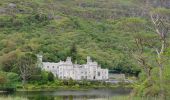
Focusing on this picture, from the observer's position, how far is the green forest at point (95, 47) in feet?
140

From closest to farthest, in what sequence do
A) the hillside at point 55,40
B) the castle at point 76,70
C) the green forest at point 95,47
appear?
1. the green forest at point 95,47
2. the castle at point 76,70
3. the hillside at point 55,40

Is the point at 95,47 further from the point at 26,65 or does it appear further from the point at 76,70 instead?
→ the point at 26,65

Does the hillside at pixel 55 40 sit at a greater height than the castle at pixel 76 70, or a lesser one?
greater

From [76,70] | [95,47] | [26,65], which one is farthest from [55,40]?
[26,65]

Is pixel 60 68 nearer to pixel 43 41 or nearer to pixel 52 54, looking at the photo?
pixel 52 54

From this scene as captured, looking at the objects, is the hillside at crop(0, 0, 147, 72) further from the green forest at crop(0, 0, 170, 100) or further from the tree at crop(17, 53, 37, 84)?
the tree at crop(17, 53, 37, 84)

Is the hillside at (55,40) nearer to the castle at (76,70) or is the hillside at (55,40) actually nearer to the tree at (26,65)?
the castle at (76,70)

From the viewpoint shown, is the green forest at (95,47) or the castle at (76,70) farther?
the castle at (76,70)

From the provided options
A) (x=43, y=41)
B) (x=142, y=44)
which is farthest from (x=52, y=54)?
(x=142, y=44)

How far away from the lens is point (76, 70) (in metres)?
134

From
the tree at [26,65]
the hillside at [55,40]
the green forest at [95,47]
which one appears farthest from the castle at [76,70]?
the tree at [26,65]

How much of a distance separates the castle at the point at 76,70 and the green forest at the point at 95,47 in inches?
236

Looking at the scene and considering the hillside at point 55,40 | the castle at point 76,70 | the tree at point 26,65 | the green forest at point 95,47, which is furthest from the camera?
the hillside at point 55,40

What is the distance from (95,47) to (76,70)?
38340 millimetres
